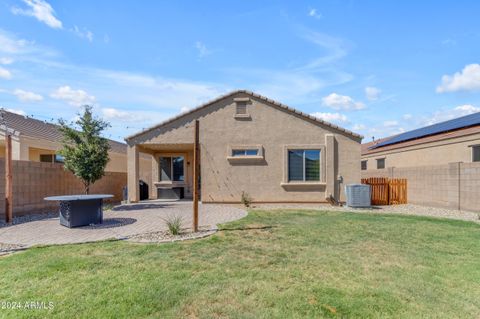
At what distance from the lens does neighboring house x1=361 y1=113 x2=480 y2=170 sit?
57.1ft

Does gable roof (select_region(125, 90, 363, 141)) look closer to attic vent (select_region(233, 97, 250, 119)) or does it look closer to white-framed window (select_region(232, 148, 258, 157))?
attic vent (select_region(233, 97, 250, 119))

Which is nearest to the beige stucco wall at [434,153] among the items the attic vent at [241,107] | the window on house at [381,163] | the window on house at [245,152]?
the window on house at [381,163]

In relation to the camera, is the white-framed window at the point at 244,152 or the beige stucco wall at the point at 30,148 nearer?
the white-framed window at the point at 244,152

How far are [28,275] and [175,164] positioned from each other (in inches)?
543

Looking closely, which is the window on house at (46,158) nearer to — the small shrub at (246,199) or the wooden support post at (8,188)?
the wooden support post at (8,188)

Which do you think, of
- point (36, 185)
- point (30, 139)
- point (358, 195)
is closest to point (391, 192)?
point (358, 195)

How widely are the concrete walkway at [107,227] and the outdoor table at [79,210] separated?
292 mm

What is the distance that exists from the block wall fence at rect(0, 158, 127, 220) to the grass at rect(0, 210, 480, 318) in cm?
597

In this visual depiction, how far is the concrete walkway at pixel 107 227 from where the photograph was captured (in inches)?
299

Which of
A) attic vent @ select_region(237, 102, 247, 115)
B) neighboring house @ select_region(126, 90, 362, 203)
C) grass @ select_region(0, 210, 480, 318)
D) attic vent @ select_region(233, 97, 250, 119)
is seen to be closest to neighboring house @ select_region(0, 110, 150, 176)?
neighboring house @ select_region(126, 90, 362, 203)

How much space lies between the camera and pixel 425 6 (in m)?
10.6

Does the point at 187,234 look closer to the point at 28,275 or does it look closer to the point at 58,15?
the point at 28,275

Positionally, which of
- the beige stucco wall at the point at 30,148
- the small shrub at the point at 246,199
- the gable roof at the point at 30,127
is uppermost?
the gable roof at the point at 30,127

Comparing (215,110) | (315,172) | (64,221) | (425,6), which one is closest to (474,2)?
(425,6)
